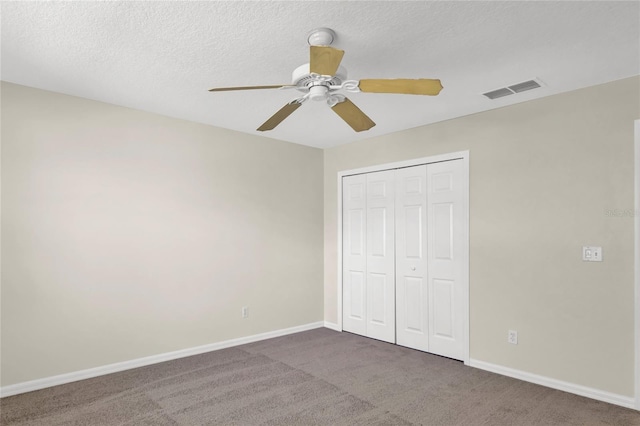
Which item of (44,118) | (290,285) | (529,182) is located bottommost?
(290,285)

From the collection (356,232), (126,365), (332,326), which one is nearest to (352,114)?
(356,232)

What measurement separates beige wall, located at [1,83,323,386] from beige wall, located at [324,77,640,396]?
2261mm

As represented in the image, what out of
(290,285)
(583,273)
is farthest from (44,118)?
(583,273)

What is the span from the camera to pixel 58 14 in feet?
7.07

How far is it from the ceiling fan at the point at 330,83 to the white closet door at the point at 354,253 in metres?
2.42

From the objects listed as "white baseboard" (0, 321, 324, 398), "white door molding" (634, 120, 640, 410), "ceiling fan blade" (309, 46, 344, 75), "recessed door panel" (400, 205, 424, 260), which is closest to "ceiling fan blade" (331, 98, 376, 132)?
"ceiling fan blade" (309, 46, 344, 75)

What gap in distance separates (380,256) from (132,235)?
8.99ft

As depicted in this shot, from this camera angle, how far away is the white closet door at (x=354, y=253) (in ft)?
16.3

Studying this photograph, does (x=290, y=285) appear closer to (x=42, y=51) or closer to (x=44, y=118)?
(x=44, y=118)

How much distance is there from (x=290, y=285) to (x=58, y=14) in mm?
3693

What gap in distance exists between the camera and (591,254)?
3.11m

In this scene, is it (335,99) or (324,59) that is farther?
(335,99)

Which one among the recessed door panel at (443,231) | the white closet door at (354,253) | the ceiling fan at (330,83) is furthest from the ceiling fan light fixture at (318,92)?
the white closet door at (354,253)

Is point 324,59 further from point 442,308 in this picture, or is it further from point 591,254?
point 442,308
